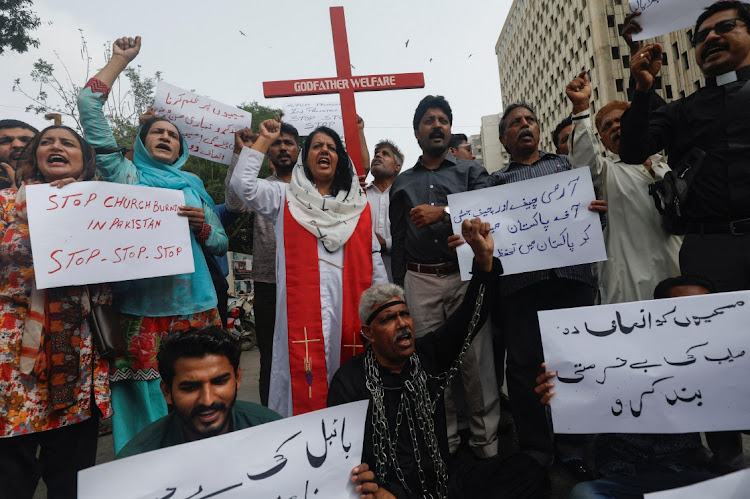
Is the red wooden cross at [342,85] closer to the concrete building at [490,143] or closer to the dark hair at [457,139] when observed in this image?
the dark hair at [457,139]


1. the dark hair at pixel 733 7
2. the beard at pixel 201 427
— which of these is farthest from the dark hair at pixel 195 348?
the dark hair at pixel 733 7

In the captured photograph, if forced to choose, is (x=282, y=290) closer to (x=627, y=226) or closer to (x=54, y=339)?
(x=54, y=339)

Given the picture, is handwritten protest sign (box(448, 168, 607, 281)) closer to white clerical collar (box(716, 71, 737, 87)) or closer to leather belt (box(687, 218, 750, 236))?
leather belt (box(687, 218, 750, 236))

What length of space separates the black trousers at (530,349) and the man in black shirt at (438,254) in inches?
9.8

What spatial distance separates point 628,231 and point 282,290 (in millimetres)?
2097

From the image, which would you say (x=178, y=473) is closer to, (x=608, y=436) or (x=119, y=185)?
(x=119, y=185)

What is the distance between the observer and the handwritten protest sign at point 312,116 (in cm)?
409

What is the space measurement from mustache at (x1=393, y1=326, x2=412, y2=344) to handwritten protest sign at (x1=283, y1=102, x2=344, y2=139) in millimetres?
2468

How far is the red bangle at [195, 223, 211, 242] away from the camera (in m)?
2.58

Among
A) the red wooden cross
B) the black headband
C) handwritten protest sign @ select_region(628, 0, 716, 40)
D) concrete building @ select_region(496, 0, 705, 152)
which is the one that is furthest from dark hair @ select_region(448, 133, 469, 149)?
concrete building @ select_region(496, 0, 705, 152)

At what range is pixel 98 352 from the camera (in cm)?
216

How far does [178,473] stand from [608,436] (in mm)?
1728

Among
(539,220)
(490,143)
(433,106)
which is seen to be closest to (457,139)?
(433,106)

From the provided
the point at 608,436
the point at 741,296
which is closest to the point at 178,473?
the point at 608,436
